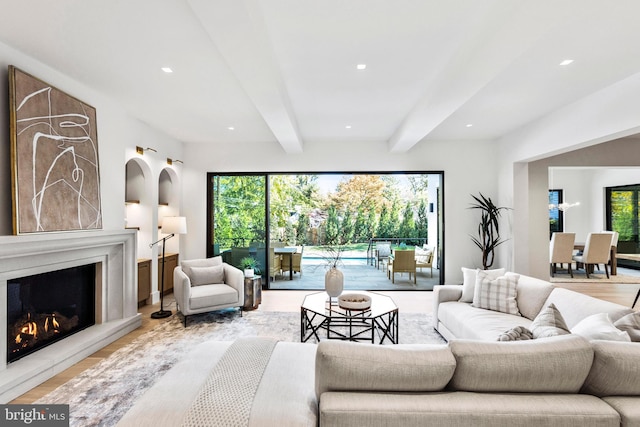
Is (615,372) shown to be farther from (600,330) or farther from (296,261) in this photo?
(296,261)

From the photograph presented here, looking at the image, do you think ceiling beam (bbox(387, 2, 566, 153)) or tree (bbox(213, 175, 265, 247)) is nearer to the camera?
ceiling beam (bbox(387, 2, 566, 153))

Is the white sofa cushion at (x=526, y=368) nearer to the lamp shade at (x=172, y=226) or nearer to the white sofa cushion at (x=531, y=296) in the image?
the white sofa cushion at (x=531, y=296)

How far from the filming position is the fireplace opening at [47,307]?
2.65 meters

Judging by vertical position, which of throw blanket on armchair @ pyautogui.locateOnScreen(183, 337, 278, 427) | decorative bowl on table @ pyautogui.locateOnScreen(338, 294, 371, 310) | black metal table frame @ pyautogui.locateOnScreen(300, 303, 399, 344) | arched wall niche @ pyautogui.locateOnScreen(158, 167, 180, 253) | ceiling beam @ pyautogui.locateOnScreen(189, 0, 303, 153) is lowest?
black metal table frame @ pyautogui.locateOnScreen(300, 303, 399, 344)

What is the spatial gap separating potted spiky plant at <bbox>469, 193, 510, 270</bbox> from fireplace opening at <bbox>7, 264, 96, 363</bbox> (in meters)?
5.65

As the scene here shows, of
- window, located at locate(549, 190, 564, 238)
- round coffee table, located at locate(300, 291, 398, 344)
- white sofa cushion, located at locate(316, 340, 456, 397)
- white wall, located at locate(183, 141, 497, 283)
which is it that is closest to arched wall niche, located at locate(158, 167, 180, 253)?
white wall, located at locate(183, 141, 497, 283)

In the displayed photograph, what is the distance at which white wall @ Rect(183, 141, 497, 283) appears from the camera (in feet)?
18.7

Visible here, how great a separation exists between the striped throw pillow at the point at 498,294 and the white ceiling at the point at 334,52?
1.87 metres

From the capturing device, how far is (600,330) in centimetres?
173

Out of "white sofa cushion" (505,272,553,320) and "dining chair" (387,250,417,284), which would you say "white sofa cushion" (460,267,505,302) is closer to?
"white sofa cushion" (505,272,553,320)

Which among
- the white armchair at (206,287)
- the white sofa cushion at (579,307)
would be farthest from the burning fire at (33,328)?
the white sofa cushion at (579,307)

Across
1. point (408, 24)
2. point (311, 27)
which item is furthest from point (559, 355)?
point (311, 27)

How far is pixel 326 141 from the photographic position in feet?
19.0

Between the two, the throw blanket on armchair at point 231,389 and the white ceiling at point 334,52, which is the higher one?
the white ceiling at point 334,52
